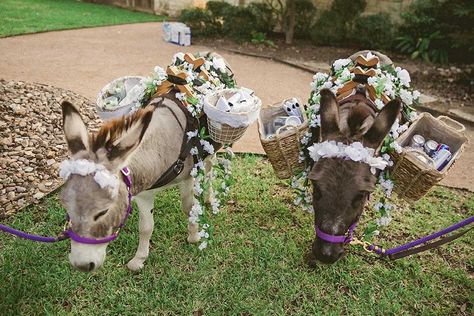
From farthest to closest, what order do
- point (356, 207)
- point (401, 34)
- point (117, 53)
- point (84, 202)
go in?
point (401, 34)
point (117, 53)
point (356, 207)
point (84, 202)

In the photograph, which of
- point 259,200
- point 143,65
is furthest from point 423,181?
point 143,65

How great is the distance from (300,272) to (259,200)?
4.16 feet

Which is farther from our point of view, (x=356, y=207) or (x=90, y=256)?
(x=356, y=207)

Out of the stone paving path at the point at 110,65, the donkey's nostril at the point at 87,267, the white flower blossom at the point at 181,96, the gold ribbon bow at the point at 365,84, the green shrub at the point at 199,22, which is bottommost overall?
the stone paving path at the point at 110,65

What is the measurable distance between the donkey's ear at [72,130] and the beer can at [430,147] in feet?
10.1

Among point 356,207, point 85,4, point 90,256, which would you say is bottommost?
point 85,4

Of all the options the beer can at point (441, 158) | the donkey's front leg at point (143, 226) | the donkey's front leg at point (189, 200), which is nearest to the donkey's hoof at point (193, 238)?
the donkey's front leg at point (189, 200)

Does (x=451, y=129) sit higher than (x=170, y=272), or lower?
higher

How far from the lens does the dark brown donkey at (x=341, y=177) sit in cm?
291

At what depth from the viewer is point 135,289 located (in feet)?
11.6

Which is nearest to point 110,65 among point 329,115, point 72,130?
point 72,130

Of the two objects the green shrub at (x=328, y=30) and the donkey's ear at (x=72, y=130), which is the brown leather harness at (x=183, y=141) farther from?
the green shrub at (x=328, y=30)

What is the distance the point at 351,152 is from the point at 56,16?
1408 cm

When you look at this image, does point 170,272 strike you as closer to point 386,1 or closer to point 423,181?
point 423,181
